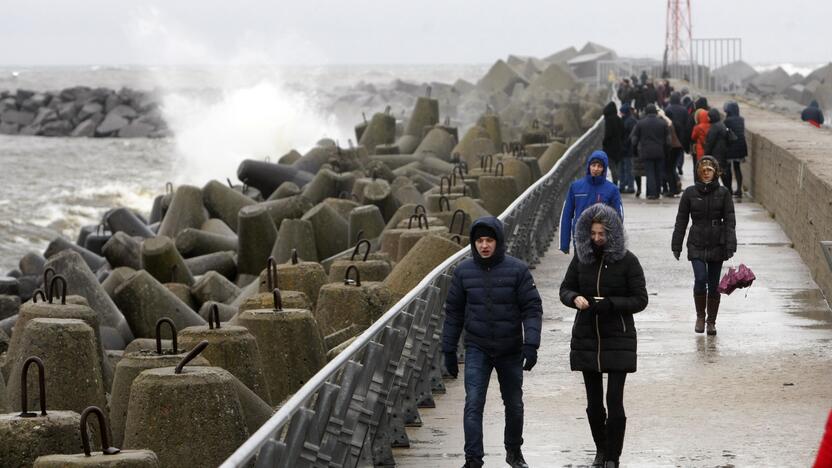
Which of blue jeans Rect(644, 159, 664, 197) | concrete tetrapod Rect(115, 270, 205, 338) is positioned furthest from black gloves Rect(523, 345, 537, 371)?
blue jeans Rect(644, 159, 664, 197)

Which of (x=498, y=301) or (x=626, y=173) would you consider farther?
(x=626, y=173)

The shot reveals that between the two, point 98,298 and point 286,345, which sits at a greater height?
point 286,345

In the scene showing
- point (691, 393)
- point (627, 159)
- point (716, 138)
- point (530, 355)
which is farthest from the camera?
point (627, 159)

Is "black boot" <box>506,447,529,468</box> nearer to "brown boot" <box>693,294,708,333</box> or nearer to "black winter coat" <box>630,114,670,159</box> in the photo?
"brown boot" <box>693,294,708,333</box>

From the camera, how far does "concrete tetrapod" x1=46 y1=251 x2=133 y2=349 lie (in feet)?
49.3

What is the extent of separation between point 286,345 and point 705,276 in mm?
3650

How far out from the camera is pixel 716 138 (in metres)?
21.5

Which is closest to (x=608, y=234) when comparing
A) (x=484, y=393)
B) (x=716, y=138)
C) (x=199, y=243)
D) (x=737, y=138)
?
(x=484, y=393)

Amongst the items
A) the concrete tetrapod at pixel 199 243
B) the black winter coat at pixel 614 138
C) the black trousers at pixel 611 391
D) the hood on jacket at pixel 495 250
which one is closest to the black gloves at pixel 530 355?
Answer: the black trousers at pixel 611 391

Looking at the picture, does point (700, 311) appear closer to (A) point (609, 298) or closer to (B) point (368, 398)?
(A) point (609, 298)

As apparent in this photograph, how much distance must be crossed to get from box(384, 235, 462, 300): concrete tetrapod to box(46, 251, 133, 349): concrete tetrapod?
300 cm

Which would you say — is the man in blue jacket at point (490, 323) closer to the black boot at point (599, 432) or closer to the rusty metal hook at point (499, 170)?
the black boot at point (599, 432)

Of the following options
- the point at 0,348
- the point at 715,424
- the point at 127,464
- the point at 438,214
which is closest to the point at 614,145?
the point at 438,214

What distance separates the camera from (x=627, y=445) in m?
9.28
